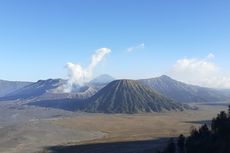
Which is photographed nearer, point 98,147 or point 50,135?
point 98,147

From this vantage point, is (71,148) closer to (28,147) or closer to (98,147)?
(98,147)

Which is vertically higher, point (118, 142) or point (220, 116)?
point (220, 116)

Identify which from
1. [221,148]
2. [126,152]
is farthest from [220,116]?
[126,152]

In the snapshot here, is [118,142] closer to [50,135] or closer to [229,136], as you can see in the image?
[50,135]

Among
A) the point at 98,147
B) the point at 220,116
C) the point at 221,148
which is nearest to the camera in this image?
the point at 221,148

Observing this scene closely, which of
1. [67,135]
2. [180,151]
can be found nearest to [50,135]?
[67,135]

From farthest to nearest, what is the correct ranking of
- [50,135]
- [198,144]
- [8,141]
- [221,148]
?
[50,135] < [8,141] < [198,144] < [221,148]
